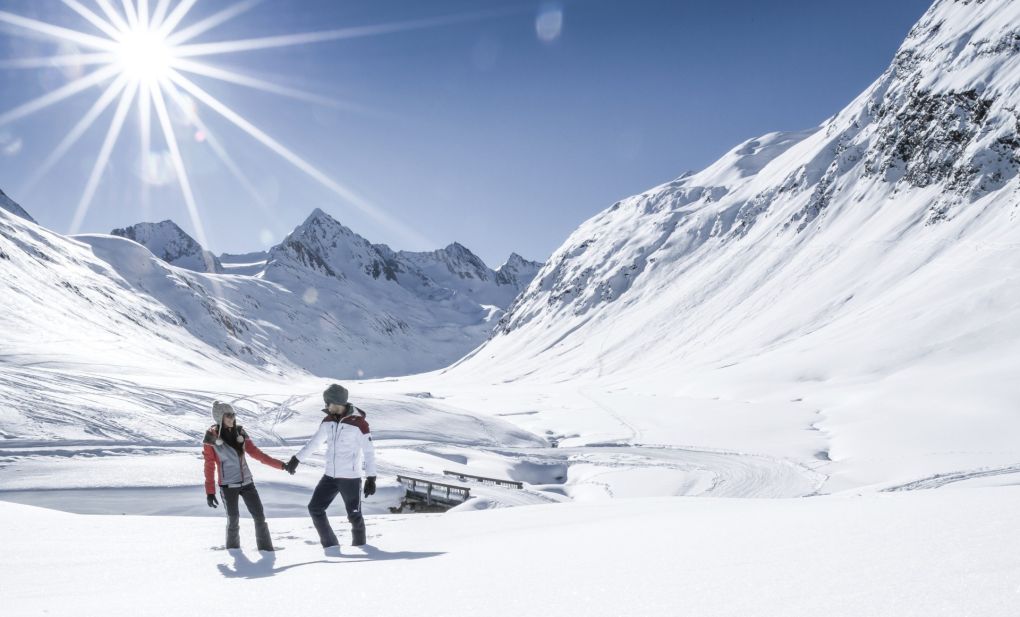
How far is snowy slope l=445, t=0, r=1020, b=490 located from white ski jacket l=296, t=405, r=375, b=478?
17.3 meters

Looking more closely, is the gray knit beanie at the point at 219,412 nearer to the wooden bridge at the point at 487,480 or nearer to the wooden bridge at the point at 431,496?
the wooden bridge at the point at 431,496

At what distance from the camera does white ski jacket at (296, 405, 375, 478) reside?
6.87 metres

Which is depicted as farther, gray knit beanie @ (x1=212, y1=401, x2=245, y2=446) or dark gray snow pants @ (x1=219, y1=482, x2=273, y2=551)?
gray knit beanie @ (x1=212, y1=401, x2=245, y2=446)

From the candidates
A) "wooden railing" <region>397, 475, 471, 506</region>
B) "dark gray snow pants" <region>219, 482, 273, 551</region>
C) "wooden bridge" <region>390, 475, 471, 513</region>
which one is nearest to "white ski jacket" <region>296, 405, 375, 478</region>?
"dark gray snow pants" <region>219, 482, 273, 551</region>

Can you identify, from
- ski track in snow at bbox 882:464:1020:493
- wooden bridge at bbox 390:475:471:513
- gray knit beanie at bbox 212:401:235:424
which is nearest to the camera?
gray knit beanie at bbox 212:401:235:424

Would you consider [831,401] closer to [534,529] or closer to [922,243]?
[534,529]

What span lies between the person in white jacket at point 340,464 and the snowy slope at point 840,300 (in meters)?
17.3

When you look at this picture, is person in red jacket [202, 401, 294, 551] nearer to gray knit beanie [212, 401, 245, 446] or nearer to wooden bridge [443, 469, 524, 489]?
gray knit beanie [212, 401, 245, 446]

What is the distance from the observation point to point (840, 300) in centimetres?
6481

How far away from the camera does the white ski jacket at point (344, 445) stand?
6.87m

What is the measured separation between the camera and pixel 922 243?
6669cm

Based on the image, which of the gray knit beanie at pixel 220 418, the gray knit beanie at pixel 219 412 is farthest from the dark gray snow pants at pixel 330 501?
the gray knit beanie at pixel 219 412

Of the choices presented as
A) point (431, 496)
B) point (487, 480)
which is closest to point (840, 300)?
point (487, 480)

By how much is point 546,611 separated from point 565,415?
38.9 metres
